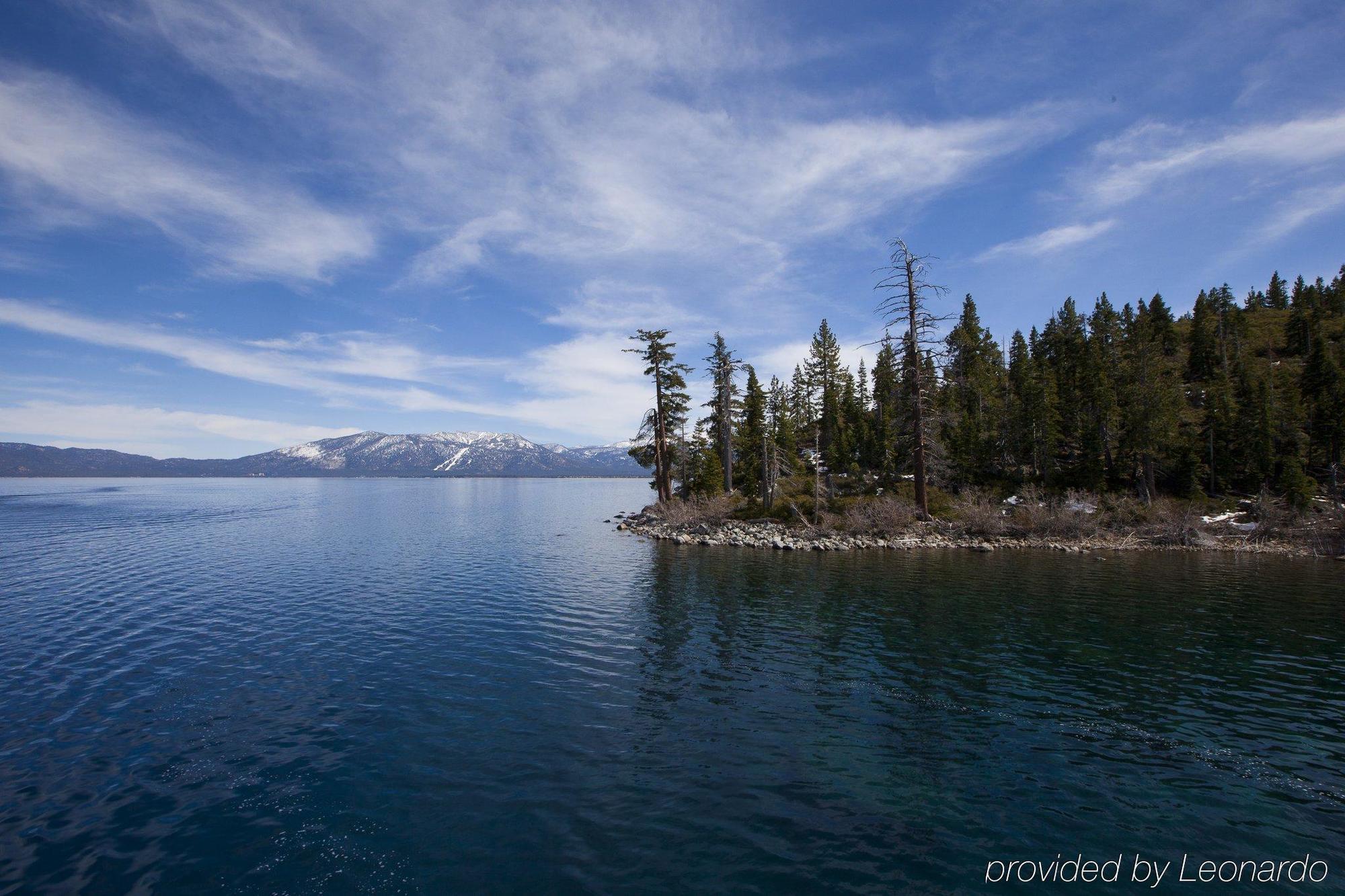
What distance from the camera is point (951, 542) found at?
44406mm

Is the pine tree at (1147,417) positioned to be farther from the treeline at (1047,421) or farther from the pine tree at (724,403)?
the pine tree at (724,403)

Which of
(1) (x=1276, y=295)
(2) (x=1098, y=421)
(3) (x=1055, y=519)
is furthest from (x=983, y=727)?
(1) (x=1276, y=295)

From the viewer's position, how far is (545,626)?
22.0 meters

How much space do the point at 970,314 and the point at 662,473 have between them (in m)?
62.4

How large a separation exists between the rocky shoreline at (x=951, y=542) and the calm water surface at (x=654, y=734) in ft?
48.3

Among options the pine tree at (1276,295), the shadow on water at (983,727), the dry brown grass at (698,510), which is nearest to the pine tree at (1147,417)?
the shadow on water at (983,727)

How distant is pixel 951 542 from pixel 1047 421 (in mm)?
26426

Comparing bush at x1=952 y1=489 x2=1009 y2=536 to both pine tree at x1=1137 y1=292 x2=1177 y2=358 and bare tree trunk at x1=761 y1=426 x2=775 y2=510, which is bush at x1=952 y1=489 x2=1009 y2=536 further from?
pine tree at x1=1137 y1=292 x2=1177 y2=358

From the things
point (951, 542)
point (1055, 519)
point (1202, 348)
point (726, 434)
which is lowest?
point (951, 542)

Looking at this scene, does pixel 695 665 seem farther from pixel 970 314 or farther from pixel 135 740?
pixel 970 314

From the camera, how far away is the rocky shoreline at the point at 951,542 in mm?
41781

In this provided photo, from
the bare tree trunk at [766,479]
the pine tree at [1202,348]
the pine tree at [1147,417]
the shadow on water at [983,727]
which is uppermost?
the pine tree at [1202,348]

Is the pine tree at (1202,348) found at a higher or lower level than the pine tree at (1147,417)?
higher

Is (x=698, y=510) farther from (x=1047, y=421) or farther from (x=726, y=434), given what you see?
(x=1047, y=421)
